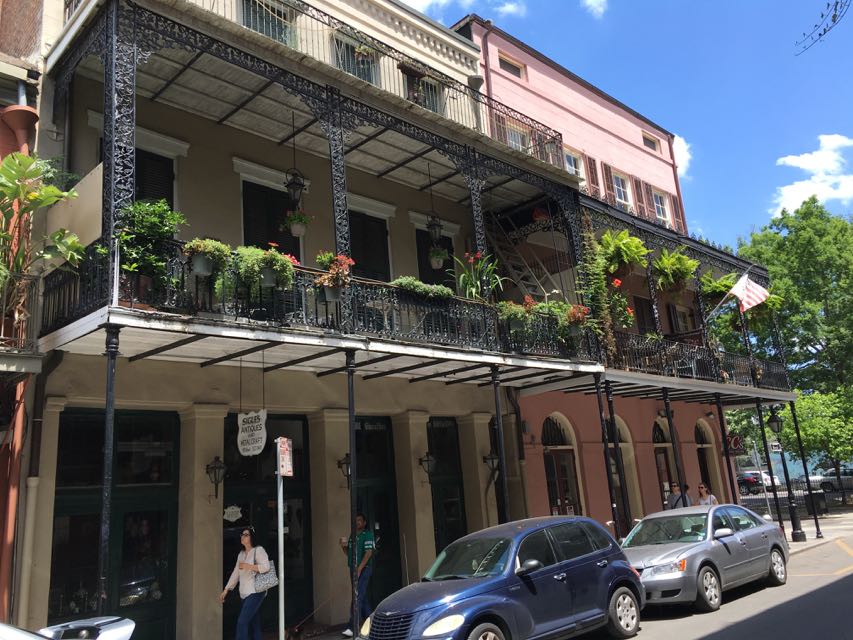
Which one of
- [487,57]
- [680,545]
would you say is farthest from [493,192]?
[680,545]

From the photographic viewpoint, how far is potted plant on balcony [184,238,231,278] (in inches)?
326

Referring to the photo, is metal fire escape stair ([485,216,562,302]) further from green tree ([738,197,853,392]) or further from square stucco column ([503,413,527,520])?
green tree ([738,197,853,392])

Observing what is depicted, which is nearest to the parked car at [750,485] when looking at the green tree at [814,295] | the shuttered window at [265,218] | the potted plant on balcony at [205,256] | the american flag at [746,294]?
the green tree at [814,295]

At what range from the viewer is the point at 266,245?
1195cm

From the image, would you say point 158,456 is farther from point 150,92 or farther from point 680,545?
point 680,545

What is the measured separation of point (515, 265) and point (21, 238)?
35.9 feet

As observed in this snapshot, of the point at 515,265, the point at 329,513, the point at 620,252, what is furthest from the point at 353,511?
the point at 515,265

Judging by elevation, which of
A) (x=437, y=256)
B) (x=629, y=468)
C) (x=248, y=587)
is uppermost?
(x=437, y=256)

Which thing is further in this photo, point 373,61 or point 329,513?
point 373,61

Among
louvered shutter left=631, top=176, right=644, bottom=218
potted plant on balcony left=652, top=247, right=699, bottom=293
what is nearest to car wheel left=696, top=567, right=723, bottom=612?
potted plant on balcony left=652, top=247, right=699, bottom=293

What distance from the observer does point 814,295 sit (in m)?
29.7

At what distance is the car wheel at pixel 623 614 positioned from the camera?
324 inches

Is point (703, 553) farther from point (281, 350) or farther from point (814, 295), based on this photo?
point (814, 295)

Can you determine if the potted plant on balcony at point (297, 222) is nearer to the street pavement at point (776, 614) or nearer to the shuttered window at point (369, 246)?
the shuttered window at point (369, 246)
